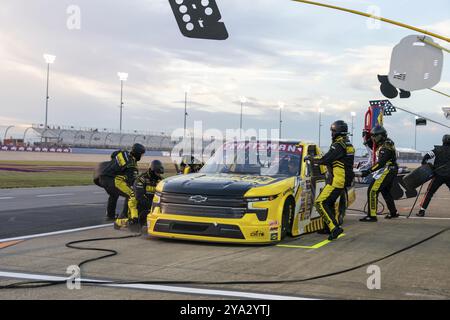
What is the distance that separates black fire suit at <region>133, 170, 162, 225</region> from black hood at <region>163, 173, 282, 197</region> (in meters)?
1.21

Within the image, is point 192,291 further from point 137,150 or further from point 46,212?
point 46,212

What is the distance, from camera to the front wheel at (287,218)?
8054 millimetres

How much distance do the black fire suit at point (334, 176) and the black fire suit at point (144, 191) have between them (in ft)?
9.25

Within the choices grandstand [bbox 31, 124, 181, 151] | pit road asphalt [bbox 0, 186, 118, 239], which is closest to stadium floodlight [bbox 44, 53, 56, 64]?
grandstand [bbox 31, 124, 181, 151]

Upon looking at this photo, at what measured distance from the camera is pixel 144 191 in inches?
373

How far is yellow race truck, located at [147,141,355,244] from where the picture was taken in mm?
7594

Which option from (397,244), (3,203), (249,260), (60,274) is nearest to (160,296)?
(60,274)

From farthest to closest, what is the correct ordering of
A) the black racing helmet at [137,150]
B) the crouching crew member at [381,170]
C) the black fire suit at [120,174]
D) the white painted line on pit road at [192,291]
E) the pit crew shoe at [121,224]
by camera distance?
the crouching crew member at [381,170]
the black racing helmet at [137,150]
the black fire suit at [120,174]
the pit crew shoe at [121,224]
the white painted line on pit road at [192,291]

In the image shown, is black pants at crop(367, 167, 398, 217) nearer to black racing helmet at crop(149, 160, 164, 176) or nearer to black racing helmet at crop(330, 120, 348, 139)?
black racing helmet at crop(330, 120, 348, 139)

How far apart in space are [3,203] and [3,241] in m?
6.61

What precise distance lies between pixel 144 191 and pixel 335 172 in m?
3.22

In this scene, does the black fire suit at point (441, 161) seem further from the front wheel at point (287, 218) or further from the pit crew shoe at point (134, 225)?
the pit crew shoe at point (134, 225)

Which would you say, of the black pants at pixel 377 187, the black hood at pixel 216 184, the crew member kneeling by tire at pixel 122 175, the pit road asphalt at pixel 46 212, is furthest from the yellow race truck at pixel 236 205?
the black pants at pixel 377 187

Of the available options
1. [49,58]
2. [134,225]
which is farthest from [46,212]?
[49,58]
